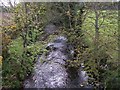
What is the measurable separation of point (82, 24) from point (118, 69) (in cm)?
351

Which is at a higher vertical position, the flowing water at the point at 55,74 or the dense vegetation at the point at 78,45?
the dense vegetation at the point at 78,45

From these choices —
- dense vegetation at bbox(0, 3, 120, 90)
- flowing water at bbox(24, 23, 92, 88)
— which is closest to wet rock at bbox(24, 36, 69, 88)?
flowing water at bbox(24, 23, 92, 88)

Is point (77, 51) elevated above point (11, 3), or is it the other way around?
point (11, 3)

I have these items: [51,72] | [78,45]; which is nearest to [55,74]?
[51,72]

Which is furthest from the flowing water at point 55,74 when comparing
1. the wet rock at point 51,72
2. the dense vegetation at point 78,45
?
the dense vegetation at point 78,45

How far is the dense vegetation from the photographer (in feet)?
20.7

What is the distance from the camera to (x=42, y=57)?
8.00 m

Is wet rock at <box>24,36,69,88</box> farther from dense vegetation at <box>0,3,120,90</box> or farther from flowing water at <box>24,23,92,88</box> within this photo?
dense vegetation at <box>0,3,120,90</box>

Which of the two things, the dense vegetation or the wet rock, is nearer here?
the dense vegetation

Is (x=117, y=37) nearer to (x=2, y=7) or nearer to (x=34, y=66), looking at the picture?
(x=34, y=66)

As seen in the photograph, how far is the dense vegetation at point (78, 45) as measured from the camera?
6307 millimetres

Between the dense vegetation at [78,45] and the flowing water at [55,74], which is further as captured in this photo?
the flowing water at [55,74]

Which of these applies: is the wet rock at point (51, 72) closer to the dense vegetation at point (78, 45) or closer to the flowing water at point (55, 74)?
the flowing water at point (55, 74)

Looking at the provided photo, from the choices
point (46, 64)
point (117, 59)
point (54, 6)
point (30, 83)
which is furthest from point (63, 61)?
point (54, 6)
